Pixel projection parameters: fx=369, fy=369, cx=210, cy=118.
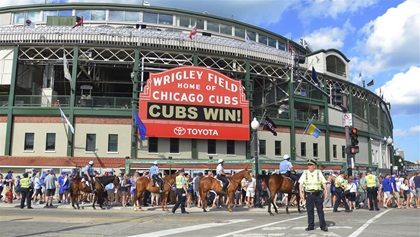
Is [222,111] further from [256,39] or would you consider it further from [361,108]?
[361,108]

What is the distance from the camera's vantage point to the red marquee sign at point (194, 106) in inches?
1262

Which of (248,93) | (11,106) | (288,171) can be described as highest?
(248,93)

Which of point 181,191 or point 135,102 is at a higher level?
point 135,102

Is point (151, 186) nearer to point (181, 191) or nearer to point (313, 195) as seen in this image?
point (181, 191)

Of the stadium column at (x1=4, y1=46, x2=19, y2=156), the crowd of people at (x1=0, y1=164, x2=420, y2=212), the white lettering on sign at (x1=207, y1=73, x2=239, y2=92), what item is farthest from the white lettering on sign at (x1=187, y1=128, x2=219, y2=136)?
the stadium column at (x1=4, y1=46, x2=19, y2=156)

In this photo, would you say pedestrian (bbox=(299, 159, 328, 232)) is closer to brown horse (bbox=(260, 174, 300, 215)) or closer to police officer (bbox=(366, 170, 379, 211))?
brown horse (bbox=(260, 174, 300, 215))

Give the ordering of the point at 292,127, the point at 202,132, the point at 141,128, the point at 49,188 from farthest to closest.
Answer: the point at 292,127
the point at 202,132
the point at 141,128
the point at 49,188

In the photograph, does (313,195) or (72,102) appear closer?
(313,195)

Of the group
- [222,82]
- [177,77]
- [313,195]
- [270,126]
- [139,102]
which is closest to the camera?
[313,195]

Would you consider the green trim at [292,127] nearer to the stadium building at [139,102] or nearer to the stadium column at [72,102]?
the stadium building at [139,102]

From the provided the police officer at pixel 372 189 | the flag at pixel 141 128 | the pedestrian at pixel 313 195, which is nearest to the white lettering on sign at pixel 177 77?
the flag at pixel 141 128

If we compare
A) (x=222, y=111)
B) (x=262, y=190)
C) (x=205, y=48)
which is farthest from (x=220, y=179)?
(x=205, y=48)

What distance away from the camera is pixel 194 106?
109ft

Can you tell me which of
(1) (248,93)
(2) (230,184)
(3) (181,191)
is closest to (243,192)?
(2) (230,184)
